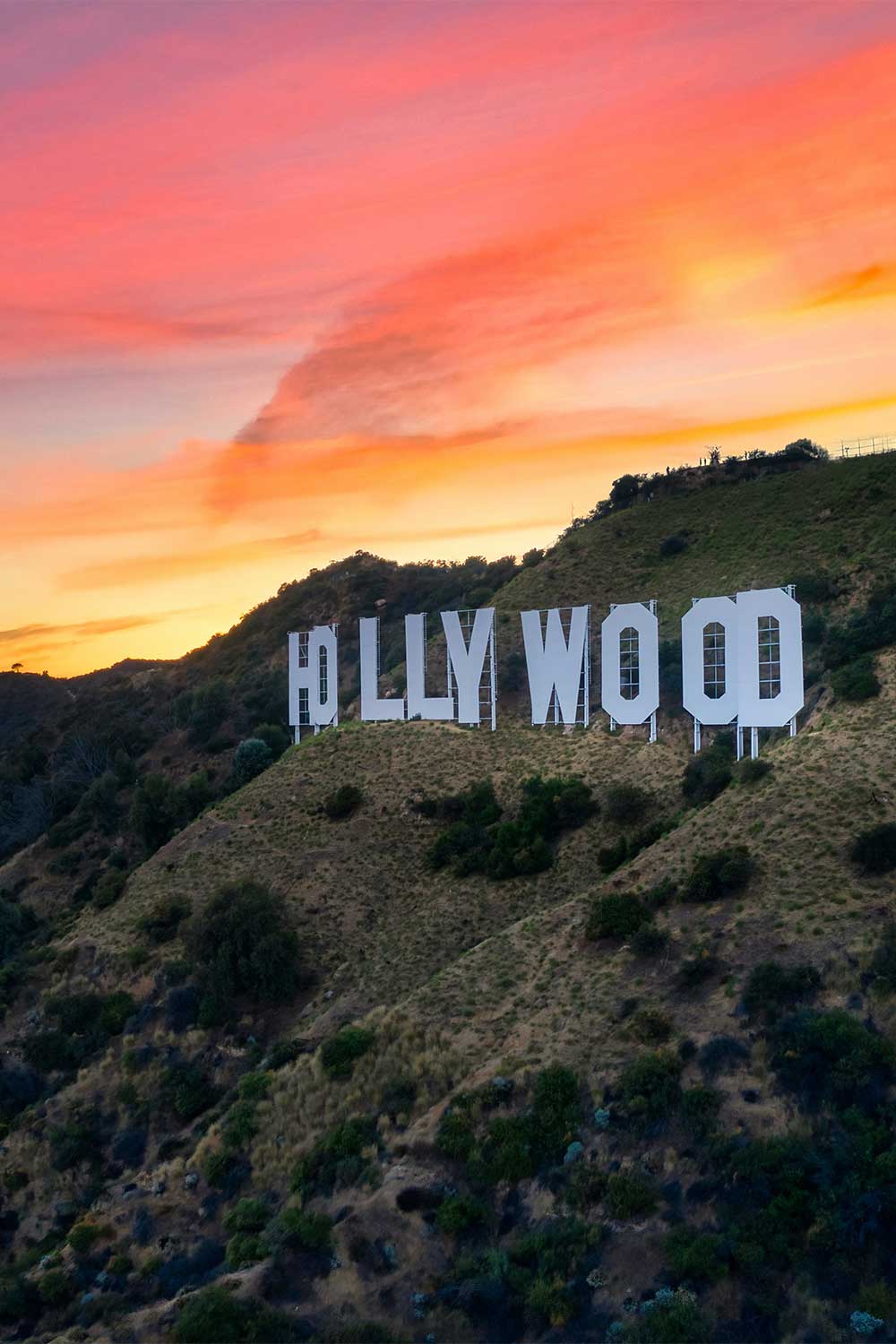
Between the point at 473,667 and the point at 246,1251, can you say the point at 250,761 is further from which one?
the point at 246,1251

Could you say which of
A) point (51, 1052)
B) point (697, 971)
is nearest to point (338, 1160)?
point (697, 971)

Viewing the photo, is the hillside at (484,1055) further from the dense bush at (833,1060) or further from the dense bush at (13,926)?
the dense bush at (13,926)

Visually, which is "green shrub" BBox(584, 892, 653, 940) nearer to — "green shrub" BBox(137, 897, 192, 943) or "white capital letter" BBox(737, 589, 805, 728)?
"white capital letter" BBox(737, 589, 805, 728)

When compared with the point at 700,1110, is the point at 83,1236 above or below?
below

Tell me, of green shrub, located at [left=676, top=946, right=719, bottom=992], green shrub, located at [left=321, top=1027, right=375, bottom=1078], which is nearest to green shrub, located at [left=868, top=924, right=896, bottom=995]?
green shrub, located at [left=676, top=946, right=719, bottom=992]

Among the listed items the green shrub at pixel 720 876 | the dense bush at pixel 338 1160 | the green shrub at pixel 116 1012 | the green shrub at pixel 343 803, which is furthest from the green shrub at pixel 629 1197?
the green shrub at pixel 343 803

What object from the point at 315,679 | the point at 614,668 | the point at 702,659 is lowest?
the point at 315,679

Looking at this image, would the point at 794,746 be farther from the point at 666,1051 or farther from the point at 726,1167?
the point at 726,1167
